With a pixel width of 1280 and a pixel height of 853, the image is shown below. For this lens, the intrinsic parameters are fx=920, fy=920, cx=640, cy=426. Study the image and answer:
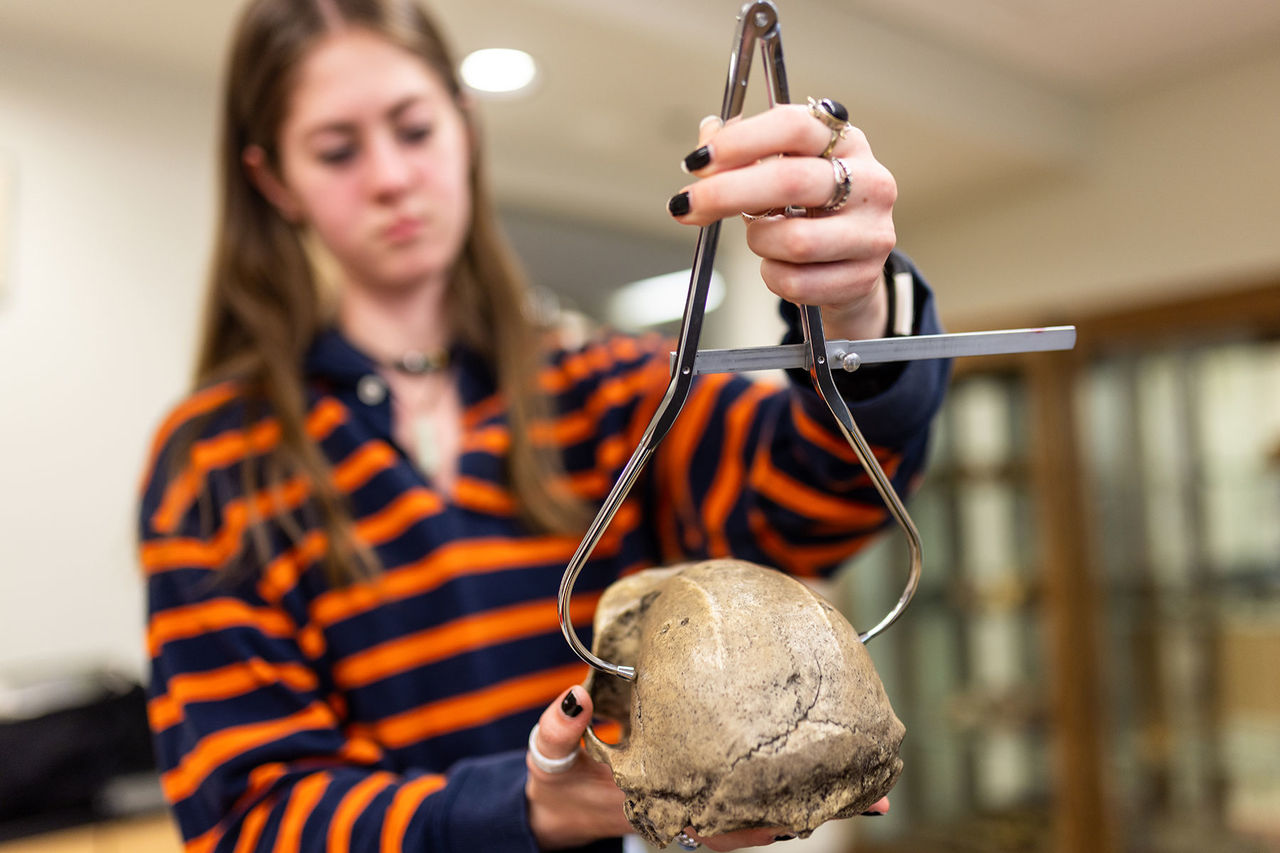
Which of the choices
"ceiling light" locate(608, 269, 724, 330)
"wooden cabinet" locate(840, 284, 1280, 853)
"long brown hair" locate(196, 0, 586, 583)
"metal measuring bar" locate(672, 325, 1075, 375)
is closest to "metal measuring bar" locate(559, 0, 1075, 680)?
"metal measuring bar" locate(672, 325, 1075, 375)

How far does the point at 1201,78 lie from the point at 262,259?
1190mm

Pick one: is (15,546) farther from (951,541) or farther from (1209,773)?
(1209,773)

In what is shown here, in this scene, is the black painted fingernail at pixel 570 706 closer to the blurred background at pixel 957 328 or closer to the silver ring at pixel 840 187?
the silver ring at pixel 840 187

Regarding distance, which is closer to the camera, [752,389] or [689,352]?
[689,352]

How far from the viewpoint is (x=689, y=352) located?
1.49 feet

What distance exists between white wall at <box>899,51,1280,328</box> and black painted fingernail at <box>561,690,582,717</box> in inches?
47.8

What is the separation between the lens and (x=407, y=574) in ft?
3.01

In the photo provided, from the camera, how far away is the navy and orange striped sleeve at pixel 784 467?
2.07 ft

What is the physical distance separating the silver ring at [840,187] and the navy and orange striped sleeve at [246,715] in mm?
449

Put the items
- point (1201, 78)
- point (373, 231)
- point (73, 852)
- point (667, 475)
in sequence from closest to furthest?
point (373, 231), point (667, 475), point (1201, 78), point (73, 852)

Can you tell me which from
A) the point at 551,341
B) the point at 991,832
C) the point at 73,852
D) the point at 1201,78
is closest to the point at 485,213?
the point at 551,341

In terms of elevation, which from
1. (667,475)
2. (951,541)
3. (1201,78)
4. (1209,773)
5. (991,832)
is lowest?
(991,832)

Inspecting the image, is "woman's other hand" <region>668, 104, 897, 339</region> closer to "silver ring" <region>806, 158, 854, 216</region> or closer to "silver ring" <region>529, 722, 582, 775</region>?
"silver ring" <region>806, 158, 854, 216</region>

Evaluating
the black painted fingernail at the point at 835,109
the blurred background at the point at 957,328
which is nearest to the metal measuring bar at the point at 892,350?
the black painted fingernail at the point at 835,109
